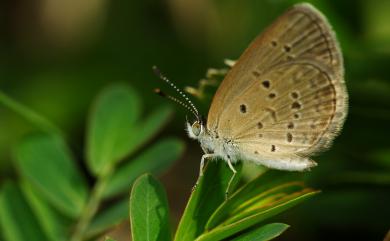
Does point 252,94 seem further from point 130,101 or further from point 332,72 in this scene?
point 130,101

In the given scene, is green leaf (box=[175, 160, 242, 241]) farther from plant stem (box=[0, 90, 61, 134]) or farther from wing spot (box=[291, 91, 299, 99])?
plant stem (box=[0, 90, 61, 134])

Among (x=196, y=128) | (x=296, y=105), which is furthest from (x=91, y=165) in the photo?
(x=296, y=105)

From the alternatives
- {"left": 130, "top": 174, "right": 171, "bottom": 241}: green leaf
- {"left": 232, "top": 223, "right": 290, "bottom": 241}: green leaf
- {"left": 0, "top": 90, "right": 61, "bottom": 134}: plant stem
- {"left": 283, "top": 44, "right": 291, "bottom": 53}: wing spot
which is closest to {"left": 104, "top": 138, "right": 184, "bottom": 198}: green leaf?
{"left": 0, "top": 90, "right": 61, "bottom": 134}: plant stem

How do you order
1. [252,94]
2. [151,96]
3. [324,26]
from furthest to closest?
[151,96]
[252,94]
[324,26]

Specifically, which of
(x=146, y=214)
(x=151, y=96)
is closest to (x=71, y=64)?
(x=151, y=96)

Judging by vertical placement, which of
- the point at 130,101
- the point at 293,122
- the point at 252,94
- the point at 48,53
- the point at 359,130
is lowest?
the point at 359,130

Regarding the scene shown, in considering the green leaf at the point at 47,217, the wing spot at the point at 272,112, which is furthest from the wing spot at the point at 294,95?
the green leaf at the point at 47,217

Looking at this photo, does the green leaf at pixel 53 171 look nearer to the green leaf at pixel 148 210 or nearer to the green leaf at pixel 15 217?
the green leaf at pixel 15 217
